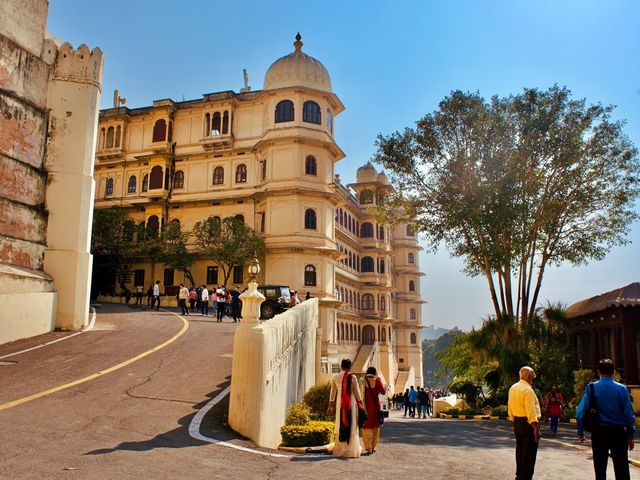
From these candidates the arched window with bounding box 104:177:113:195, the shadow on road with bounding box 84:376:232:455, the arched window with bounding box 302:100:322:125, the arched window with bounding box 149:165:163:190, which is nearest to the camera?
the shadow on road with bounding box 84:376:232:455

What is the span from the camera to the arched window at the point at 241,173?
43.9 m

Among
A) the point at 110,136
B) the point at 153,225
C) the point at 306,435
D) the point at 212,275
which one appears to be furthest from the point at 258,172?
the point at 306,435

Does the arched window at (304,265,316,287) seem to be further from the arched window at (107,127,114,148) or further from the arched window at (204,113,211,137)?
the arched window at (107,127,114,148)

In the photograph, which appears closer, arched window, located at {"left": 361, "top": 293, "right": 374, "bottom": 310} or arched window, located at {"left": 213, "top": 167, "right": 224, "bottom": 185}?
arched window, located at {"left": 213, "top": 167, "right": 224, "bottom": 185}

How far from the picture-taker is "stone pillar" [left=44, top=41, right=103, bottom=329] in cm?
1966

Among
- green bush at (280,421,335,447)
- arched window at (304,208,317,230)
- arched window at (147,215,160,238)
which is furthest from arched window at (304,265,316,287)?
green bush at (280,421,335,447)

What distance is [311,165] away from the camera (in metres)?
41.7

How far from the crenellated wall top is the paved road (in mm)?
9308

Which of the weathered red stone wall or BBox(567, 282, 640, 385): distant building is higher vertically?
the weathered red stone wall

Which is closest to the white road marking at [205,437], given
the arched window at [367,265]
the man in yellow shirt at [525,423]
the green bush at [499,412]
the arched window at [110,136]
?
the man in yellow shirt at [525,423]

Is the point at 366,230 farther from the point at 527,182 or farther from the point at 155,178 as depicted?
the point at 527,182

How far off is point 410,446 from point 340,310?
38.3 metres

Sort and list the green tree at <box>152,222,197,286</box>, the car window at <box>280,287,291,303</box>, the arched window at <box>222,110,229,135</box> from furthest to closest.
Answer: the arched window at <box>222,110,229,135</box>, the green tree at <box>152,222,197,286</box>, the car window at <box>280,287,291,303</box>

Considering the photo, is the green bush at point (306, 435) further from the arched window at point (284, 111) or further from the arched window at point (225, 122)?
the arched window at point (225, 122)
